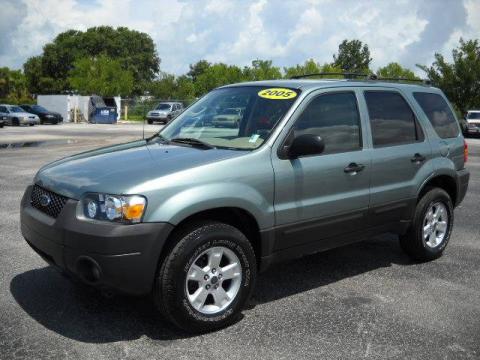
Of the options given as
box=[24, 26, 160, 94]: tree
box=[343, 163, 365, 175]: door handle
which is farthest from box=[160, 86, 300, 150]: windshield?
box=[24, 26, 160, 94]: tree

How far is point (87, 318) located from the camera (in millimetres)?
3984

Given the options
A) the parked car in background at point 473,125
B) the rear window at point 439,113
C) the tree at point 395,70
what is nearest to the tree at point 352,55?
the tree at point 395,70

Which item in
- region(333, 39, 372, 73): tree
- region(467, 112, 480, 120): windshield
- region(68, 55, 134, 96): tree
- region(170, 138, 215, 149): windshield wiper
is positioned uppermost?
region(333, 39, 372, 73): tree

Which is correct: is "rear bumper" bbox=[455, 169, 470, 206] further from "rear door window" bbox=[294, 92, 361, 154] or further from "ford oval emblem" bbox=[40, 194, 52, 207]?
"ford oval emblem" bbox=[40, 194, 52, 207]

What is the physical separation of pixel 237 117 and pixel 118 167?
1227mm

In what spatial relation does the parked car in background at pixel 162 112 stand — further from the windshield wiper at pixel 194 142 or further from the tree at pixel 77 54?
the tree at pixel 77 54

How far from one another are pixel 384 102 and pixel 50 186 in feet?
9.81

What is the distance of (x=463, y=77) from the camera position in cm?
4062

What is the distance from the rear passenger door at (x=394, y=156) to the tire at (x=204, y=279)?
4.85 feet

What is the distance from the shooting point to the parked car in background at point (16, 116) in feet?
112

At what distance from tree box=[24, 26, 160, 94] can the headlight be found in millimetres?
78457

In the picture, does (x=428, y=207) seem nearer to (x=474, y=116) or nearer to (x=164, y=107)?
(x=474, y=116)

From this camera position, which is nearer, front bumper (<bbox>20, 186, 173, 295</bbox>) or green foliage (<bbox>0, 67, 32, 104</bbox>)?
front bumper (<bbox>20, 186, 173, 295</bbox>)

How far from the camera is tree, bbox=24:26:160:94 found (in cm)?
7988
